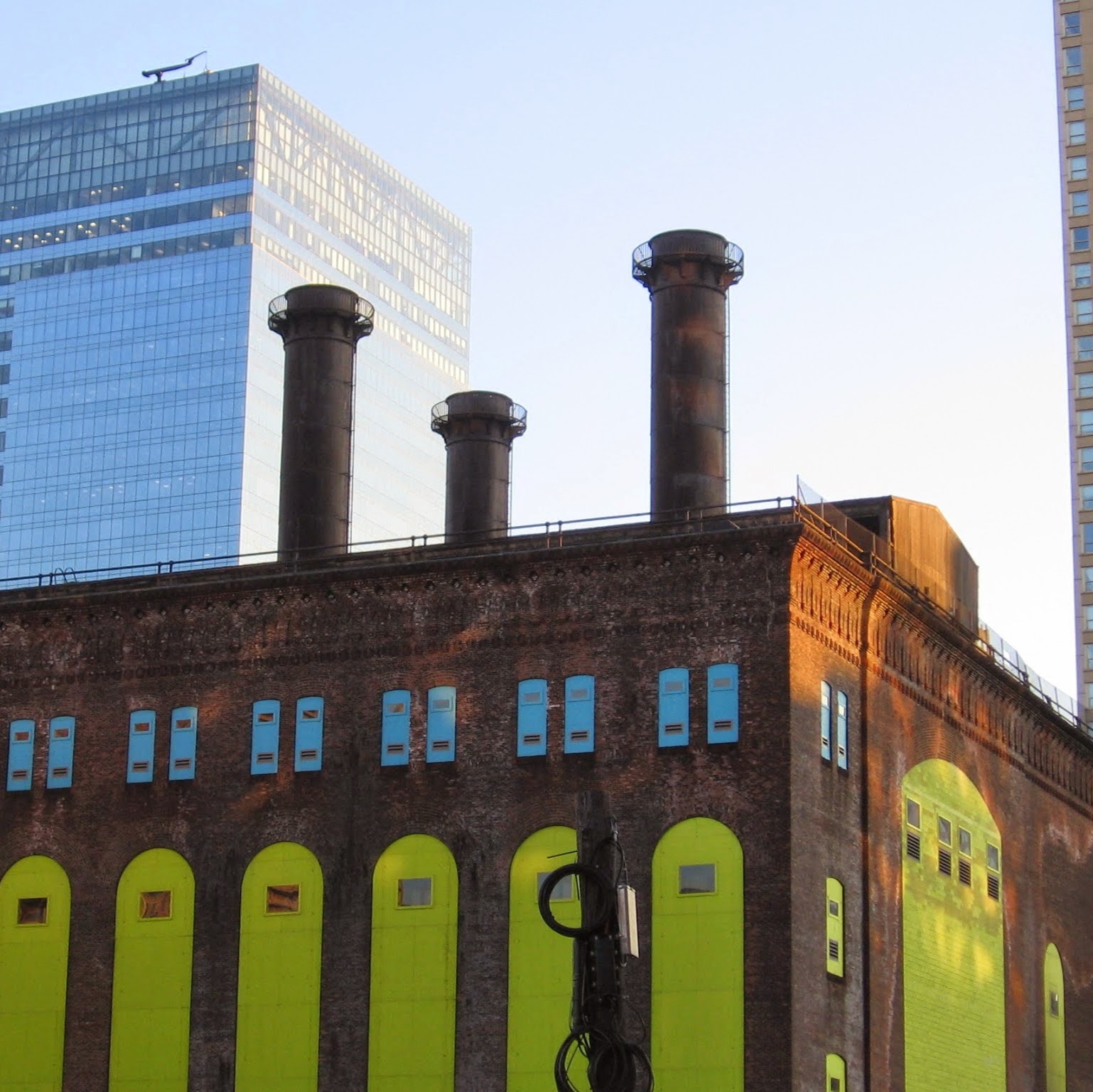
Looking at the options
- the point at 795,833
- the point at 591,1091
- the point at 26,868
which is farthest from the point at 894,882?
the point at 591,1091

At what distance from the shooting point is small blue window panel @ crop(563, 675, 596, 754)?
52625 mm

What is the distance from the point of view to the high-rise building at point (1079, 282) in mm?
117562

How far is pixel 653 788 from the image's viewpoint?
51.7m

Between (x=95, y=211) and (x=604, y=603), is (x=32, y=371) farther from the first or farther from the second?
(x=604, y=603)

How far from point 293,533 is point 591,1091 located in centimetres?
3966

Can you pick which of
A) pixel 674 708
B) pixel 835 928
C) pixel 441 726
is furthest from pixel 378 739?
pixel 835 928

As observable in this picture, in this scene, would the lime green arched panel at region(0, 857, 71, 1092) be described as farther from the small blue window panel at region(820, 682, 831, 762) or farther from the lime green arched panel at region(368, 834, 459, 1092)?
the small blue window panel at region(820, 682, 831, 762)

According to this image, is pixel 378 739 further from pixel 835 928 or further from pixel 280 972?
pixel 835 928

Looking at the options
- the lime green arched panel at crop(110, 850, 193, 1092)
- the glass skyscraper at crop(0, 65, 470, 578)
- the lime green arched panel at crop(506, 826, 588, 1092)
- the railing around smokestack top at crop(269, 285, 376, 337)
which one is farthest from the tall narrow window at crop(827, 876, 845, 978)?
the glass skyscraper at crop(0, 65, 470, 578)

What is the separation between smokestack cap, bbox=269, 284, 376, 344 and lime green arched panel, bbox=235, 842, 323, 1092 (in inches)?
651

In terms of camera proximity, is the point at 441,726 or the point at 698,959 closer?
the point at 698,959

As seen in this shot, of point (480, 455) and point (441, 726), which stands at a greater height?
point (480, 455)

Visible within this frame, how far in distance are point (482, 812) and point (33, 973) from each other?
1238cm

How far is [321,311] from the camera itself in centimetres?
6450
